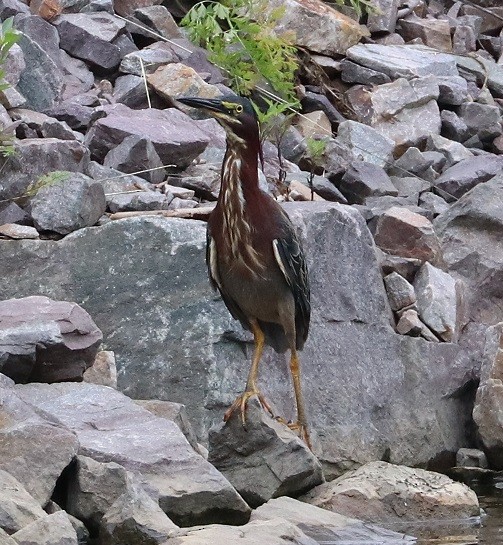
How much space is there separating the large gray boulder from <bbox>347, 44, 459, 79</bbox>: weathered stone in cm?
485

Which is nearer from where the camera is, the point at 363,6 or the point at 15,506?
the point at 15,506

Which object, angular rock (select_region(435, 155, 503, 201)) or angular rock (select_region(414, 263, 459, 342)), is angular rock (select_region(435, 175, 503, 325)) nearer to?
angular rock (select_region(414, 263, 459, 342))

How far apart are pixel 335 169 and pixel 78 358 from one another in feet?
16.2

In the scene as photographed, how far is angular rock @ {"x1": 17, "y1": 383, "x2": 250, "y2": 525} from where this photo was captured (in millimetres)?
5801

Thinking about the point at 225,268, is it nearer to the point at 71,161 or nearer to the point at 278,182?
the point at 71,161

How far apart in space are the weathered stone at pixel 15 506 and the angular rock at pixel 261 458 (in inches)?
73.1

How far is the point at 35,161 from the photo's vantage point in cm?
870

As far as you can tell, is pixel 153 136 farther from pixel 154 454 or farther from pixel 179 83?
pixel 154 454

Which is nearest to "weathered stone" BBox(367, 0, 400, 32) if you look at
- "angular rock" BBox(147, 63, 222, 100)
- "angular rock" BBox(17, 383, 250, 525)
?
"angular rock" BBox(147, 63, 222, 100)

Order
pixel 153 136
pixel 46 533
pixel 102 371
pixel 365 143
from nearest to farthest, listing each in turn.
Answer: pixel 46 533
pixel 102 371
pixel 153 136
pixel 365 143

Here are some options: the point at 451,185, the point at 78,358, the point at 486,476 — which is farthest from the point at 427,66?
the point at 78,358

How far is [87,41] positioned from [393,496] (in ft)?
19.6

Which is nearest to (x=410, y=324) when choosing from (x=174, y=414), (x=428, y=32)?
(x=174, y=414)

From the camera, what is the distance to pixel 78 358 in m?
6.70
